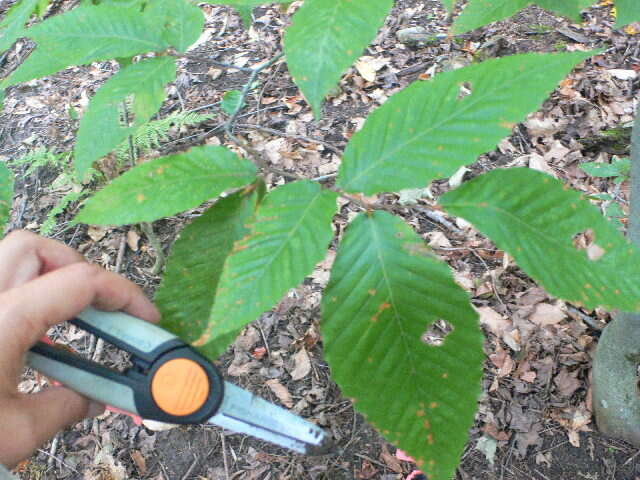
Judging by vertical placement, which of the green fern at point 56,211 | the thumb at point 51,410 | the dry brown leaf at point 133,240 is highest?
the thumb at point 51,410


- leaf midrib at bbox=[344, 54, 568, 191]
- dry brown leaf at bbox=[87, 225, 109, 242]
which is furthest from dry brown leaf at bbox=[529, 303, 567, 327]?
dry brown leaf at bbox=[87, 225, 109, 242]

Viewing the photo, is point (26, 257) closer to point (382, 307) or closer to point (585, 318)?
point (382, 307)

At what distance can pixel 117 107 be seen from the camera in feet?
3.14

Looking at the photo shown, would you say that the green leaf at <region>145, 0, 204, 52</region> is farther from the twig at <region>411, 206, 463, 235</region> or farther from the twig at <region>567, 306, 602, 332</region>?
the twig at <region>567, 306, 602, 332</region>

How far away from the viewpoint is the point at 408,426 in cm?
74

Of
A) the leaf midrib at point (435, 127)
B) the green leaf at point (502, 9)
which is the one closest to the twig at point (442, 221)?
the green leaf at point (502, 9)

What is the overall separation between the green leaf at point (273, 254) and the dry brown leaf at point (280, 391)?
127 cm

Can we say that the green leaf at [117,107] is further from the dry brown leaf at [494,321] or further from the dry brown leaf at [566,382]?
the dry brown leaf at [566,382]

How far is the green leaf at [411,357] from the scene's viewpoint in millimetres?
740

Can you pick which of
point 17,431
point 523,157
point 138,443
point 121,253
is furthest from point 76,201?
point 523,157

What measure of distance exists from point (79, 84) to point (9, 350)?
10.7ft

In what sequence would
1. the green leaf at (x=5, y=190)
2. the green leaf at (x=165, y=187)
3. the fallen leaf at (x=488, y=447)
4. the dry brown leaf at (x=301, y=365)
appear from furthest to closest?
the dry brown leaf at (x=301, y=365) < the fallen leaf at (x=488, y=447) < the green leaf at (x=5, y=190) < the green leaf at (x=165, y=187)

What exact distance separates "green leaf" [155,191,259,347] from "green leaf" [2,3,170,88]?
39cm

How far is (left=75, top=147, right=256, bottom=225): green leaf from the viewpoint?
2.72ft
